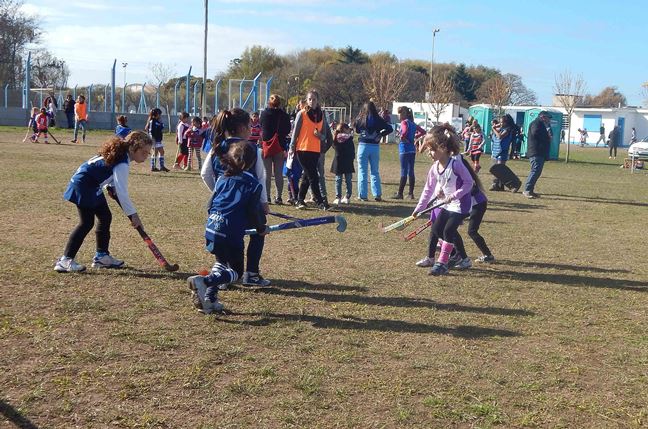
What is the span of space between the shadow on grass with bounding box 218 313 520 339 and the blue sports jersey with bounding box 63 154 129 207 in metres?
2.12

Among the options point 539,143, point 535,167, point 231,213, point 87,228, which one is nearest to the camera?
point 231,213

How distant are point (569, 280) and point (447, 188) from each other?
1.66 metres

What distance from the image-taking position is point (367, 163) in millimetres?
13469

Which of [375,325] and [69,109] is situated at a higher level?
[69,109]

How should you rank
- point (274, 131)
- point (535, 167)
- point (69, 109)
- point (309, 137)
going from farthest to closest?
point (69, 109)
point (535, 167)
point (274, 131)
point (309, 137)

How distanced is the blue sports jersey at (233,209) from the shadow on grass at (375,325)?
2.14 ft

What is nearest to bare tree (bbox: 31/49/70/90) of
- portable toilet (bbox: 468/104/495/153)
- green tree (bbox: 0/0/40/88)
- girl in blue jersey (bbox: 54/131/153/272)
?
green tree (bbox: 0/0/40/88)

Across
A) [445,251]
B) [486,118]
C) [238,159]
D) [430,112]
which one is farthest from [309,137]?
[430,112]

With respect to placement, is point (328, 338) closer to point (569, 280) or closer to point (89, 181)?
point (89, 181)

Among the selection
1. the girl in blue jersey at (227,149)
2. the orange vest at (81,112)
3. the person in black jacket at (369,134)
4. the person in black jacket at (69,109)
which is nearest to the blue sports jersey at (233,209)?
the girl in blue jersey at (227,149)

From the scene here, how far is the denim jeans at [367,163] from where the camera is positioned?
1330cm

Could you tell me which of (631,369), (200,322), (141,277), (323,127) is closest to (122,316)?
(200,322)

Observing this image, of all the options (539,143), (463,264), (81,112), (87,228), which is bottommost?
(463,264)

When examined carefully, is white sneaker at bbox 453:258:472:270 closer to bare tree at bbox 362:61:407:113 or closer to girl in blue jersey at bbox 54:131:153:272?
girl in blue jersey at bbox 54:131:153:272
